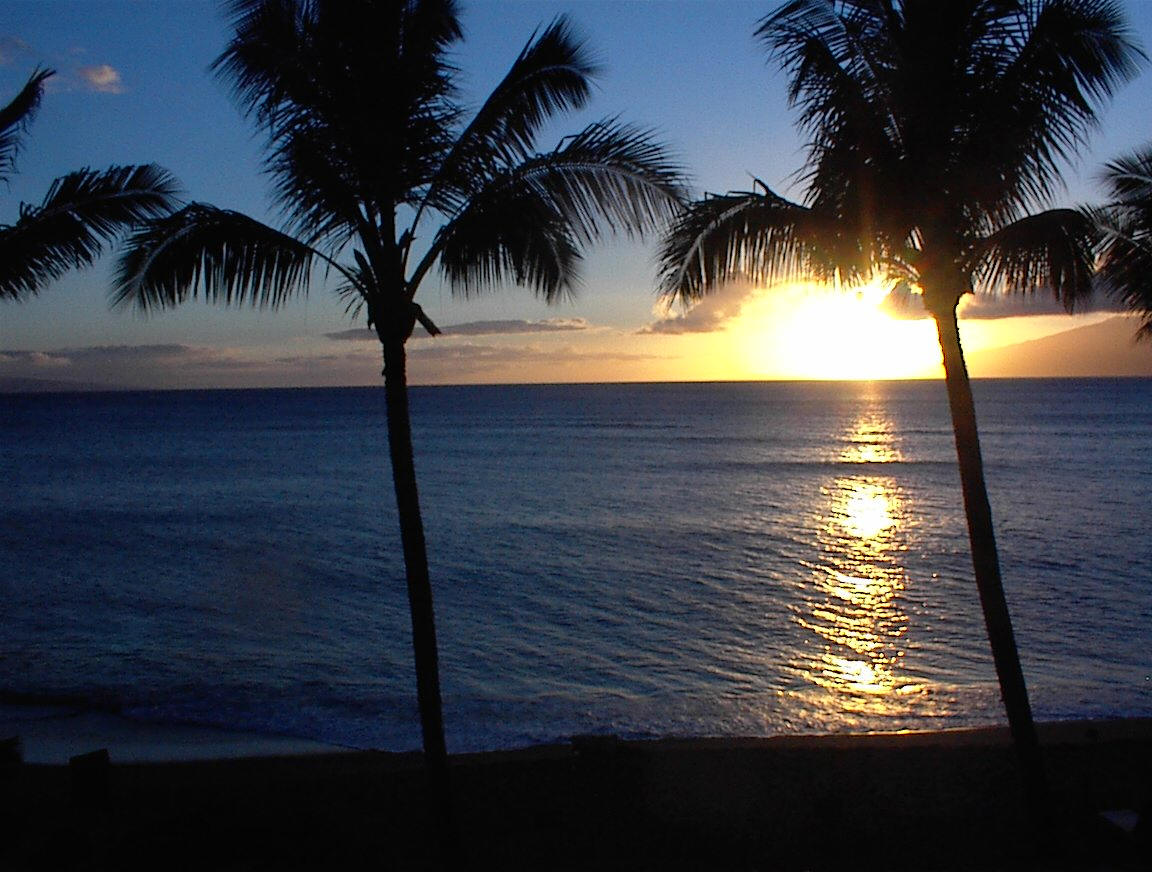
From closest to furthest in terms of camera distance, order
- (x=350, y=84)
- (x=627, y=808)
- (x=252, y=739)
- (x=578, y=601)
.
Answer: (x=350, y=84) < (x=627, y=808) < (x=252, y=739) < (x=578, y=601)

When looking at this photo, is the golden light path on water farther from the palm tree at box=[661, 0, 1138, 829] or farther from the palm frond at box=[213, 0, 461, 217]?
the palm frond at box=[213, 0, 461, 217]

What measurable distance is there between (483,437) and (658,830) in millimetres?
85360

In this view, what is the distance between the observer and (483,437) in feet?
305

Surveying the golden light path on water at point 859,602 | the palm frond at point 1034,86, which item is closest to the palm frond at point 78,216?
the palm frond at point 1034,86

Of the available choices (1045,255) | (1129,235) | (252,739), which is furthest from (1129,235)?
(252,739)

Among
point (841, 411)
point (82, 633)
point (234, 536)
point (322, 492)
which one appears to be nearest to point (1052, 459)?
point (322, 492)

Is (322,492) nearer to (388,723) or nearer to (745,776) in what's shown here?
(388,723)

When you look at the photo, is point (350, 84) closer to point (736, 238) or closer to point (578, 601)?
point (736, 238)

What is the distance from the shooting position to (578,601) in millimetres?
21422

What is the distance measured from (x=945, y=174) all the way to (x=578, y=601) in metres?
15.7

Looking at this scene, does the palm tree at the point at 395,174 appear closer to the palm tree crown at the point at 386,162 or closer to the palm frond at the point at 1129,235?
the palm tree crown at the point at 386,162

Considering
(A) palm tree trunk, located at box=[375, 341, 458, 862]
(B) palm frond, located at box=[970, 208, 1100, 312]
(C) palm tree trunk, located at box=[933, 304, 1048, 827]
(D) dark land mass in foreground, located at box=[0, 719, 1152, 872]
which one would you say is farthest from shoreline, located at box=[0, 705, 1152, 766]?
(B) palm frond, located at box=[970, 208, 1100, 312]

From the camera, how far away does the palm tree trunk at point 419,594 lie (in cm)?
671

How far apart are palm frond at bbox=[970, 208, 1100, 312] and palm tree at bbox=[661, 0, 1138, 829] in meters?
0.01
